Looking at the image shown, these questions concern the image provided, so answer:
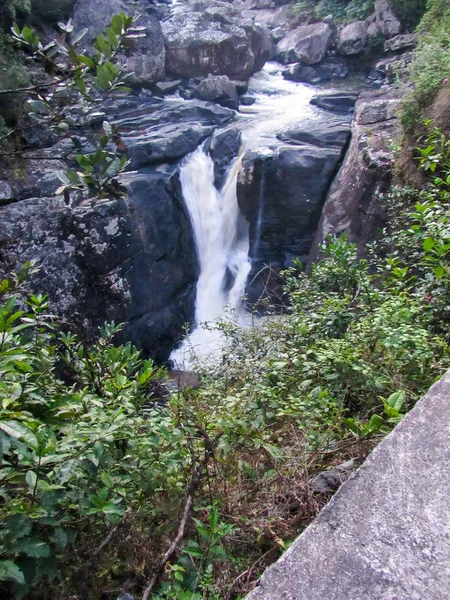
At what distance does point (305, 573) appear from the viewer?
1.30m

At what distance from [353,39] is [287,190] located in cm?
907

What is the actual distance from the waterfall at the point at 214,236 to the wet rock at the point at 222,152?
0.40 ft

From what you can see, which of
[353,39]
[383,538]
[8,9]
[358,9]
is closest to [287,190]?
[8,9]

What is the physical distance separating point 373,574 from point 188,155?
32.2 feet

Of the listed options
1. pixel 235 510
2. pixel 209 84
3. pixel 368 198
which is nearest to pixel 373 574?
pixel 235 510

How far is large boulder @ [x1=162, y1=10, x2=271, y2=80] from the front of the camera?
13789mm

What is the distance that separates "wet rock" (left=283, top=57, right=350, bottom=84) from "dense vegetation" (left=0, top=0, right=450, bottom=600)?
1365 cm

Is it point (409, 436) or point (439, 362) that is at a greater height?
point (409, 436)

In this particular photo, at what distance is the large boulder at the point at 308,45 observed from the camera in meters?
15.2

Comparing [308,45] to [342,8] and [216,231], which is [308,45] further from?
[216,231]

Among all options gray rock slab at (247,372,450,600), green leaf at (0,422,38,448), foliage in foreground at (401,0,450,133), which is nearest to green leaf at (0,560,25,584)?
green leaf at (0,422,38,448)

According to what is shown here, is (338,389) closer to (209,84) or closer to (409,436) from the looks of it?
(409,436)

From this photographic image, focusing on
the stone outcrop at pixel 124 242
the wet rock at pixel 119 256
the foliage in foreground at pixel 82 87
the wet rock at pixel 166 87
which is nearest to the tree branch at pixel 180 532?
the foliage in foreground at pixel 82 87

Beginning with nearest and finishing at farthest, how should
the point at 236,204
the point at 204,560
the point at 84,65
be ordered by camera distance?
1. the point at 204,560
2. the point at 84,65
3. the point at 236,204
